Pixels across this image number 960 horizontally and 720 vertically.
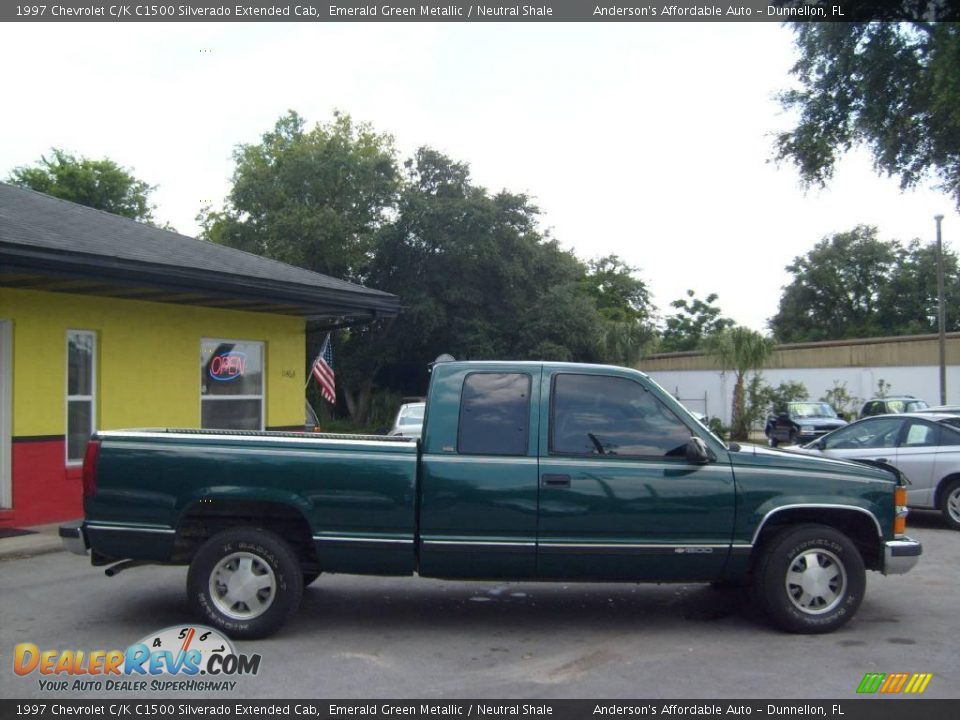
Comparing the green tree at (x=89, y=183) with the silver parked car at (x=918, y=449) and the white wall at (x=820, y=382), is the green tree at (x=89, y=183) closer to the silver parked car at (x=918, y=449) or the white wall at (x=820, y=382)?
the white wall at (x=820, y=382)

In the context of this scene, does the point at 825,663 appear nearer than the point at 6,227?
Yes

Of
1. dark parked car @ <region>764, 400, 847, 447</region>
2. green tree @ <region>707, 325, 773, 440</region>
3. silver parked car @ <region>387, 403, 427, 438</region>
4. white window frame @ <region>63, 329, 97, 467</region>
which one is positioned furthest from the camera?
green tree @ <region>707, 325, 773, 440</region>

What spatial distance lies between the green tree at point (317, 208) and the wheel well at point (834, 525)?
1238 inches

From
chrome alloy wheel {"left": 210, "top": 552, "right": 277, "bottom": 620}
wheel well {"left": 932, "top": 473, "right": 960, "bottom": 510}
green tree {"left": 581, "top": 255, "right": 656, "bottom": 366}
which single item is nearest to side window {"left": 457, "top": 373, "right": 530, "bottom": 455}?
chrome alloy wheel {"left": 210, "top": 552, "right": 277, "bottom": 620}

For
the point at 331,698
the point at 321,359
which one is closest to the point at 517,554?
the point at 331,698

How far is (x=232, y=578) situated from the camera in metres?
6.43

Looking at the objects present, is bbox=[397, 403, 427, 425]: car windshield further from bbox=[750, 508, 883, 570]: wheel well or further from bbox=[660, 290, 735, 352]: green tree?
bbox=[660, 290, 735, 352]: green tree

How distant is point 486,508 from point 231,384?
8.92m

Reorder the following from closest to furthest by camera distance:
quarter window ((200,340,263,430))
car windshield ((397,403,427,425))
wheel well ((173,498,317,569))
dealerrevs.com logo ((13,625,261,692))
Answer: dealerrevs.com logo ((13,625,261,692)) < wheel well ((173,498,317,569)) < quarter window ((200,340,263,430)) < car windshield ((397,403,427,425))

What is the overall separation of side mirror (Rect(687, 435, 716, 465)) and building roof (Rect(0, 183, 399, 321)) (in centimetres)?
753

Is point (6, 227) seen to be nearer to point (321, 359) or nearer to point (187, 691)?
point (187, 691)

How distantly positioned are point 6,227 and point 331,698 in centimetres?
823

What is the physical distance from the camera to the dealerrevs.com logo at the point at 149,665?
221 inches

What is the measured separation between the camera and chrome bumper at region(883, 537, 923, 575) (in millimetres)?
6629
